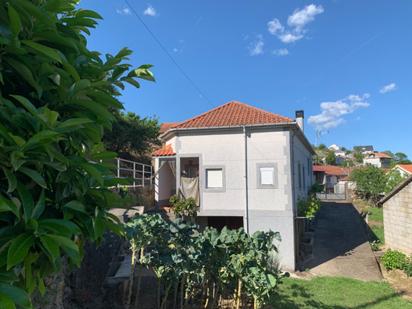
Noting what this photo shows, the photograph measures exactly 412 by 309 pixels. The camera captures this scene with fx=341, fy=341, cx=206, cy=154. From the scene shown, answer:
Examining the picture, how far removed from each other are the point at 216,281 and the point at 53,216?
192 inches

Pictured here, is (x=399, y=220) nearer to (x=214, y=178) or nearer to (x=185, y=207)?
(x=214, y=178)

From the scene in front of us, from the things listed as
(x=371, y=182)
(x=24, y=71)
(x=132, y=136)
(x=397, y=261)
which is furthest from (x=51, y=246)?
(x=371, y=182)

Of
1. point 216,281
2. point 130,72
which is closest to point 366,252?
point 216,281

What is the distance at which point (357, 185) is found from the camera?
34.8 m

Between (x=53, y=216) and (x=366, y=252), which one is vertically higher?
(x=53, y=216)

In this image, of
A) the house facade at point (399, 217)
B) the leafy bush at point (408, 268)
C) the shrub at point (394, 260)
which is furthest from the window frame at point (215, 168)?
the house facade at point (399, 217)

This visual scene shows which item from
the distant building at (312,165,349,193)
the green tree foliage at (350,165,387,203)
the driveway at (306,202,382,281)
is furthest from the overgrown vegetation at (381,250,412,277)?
the distant building at (312,165,349,193)

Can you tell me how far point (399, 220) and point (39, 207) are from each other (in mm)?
17236

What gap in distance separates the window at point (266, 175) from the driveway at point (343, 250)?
382cm

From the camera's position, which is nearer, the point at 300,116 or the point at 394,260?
the point at 394,260

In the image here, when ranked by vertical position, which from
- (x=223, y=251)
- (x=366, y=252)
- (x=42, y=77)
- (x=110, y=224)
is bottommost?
(x=366, y=252)

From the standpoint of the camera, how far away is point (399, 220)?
607 inches

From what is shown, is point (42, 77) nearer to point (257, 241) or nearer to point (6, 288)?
point (6, 288)

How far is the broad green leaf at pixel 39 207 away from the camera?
3.96 ft
